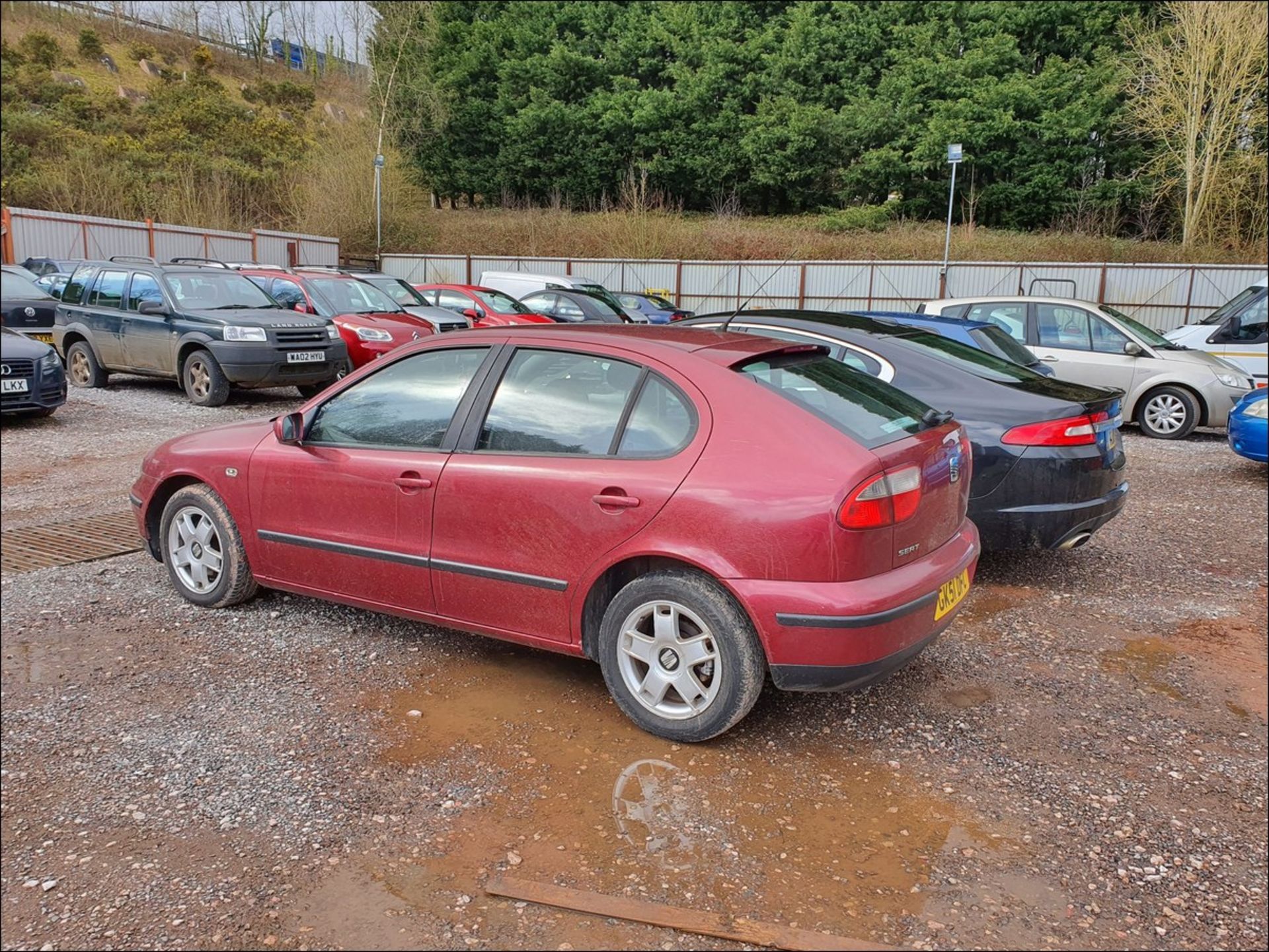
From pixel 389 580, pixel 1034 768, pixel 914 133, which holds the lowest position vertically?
pixel 1034 768

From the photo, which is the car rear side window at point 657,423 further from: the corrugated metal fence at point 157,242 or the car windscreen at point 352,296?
the car windscreen at point 352,296

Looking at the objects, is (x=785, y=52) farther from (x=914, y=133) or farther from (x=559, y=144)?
(x=559, y=144)

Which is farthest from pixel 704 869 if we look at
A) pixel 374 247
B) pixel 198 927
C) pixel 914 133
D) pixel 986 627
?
pixel 914 133

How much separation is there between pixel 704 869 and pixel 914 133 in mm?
37809

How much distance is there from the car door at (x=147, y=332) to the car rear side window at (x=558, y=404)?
8.38 metres

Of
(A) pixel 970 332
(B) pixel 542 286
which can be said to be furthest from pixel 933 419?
(B) pixel 542 286

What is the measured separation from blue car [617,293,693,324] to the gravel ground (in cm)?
1579

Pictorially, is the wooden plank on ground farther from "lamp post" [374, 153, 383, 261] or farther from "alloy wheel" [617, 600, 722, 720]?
"lamp post" [374, 153, 383, 261]

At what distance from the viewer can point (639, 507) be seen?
3262mm

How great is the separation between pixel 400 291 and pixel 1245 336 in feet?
40.8

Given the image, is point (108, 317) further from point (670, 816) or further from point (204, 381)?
point (670, 816)

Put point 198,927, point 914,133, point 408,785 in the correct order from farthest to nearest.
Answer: point 914,133 → point 408,785 → point 198,927

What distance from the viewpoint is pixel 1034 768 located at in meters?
3.26

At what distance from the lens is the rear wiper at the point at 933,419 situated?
3687mm
